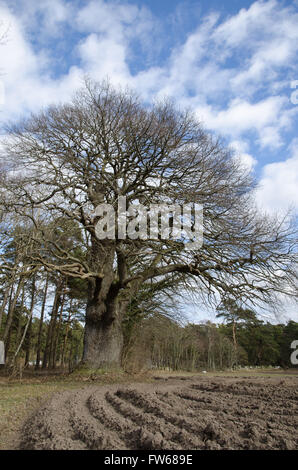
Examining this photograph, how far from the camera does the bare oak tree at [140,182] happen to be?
851cm

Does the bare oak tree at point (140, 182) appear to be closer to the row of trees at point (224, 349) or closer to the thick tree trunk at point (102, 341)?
the thick tree trunk at point (102, 341)

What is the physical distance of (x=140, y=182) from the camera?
9.81 meters

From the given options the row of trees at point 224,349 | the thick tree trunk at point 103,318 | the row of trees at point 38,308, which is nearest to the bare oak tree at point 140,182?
the thick tree trunk at point 103,318

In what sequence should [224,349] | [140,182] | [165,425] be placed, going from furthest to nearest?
[224,349], [140,182], [165,425]

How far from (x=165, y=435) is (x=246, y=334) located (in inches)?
1386

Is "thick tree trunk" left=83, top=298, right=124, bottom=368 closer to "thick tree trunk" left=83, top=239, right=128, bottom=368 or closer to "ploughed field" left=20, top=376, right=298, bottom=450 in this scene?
"thick tree trunk" left=83, top=239, right=128, bottom=368

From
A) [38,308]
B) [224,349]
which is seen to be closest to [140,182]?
[38,308]

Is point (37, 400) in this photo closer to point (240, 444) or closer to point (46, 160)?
point (240, 444)

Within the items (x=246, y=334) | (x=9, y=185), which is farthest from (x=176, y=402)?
(x=246, y=334)

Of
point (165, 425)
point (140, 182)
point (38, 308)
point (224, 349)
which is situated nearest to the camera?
point (165, 425)

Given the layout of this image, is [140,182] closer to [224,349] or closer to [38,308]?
[38,308]

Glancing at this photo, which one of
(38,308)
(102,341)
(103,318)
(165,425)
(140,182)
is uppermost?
(140,182)
